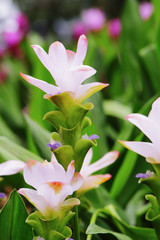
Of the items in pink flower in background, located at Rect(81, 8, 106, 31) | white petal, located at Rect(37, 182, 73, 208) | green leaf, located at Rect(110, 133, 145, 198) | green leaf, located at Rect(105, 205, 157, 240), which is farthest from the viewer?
pink flower in background, located at Rect(81, 8, 106, 31)

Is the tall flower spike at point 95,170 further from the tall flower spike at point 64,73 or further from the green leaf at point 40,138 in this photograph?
the green leaf at point 40,138

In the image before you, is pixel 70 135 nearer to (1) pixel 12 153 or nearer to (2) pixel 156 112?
(2) pixel 156 112

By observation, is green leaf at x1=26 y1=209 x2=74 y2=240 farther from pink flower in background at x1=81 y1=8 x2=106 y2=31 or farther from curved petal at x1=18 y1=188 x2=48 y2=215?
pink flower in background at x1=81 y1=8 x2=106 y2=31

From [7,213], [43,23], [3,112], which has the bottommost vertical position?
[43,23]

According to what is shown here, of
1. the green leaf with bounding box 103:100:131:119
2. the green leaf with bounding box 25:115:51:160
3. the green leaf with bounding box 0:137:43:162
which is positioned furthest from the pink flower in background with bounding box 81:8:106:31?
the green leaf with bounding box 0:137:43:162

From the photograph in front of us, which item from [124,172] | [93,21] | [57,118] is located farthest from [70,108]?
[93,21]

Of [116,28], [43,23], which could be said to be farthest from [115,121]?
[43,23]

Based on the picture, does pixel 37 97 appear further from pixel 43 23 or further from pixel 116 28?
pixel 43 23
